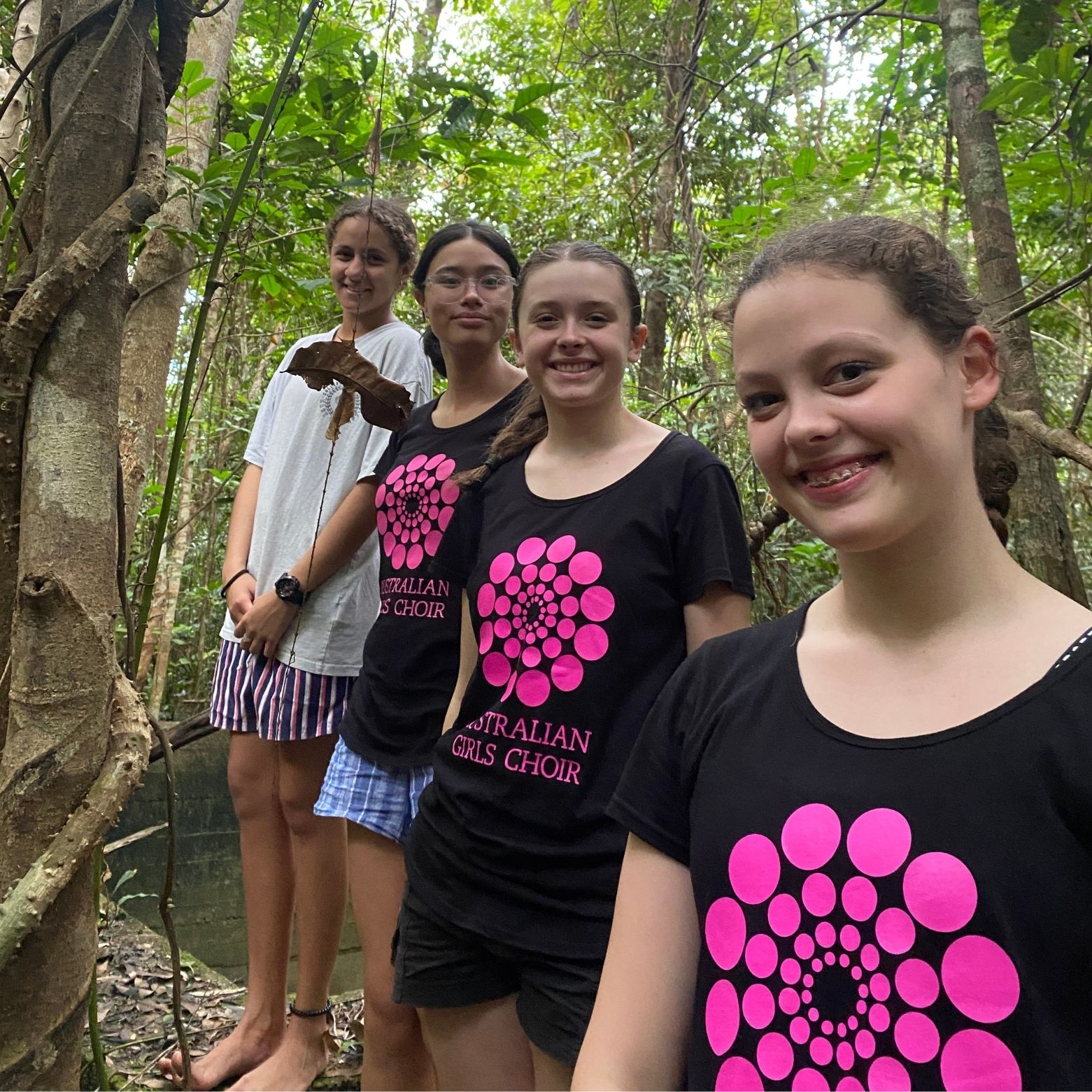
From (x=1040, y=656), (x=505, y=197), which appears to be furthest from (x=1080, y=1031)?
(x=505, y=197)

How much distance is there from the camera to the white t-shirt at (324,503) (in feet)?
6.40

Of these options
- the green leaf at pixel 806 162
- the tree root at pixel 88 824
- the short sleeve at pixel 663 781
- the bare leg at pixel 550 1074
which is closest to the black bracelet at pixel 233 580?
the tree root at pixel 88 824

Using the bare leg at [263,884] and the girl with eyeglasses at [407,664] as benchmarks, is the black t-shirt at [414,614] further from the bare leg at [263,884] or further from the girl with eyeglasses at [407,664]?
the bare leg at [263,884]

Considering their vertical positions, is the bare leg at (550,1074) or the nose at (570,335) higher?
the nose at (570,335)

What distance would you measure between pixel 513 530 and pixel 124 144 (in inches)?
27.5

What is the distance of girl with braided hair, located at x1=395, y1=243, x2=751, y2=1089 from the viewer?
1.23 meters

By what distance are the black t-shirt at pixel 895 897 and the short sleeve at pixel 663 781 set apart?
0.03 m

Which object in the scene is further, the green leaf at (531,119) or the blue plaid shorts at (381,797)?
the green leaf at (531,119)

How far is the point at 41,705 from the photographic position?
1.05m

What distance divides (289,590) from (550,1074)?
41.0 inches

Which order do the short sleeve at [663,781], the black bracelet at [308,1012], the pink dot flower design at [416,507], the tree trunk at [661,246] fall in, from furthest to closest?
the tree trunk at [661,246], the black bracelet at [308,1012], the pink dot flower design at [416,507], the short sleeve at [663,781]

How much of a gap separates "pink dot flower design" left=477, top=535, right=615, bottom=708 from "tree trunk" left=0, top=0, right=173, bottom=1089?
0.47 metres

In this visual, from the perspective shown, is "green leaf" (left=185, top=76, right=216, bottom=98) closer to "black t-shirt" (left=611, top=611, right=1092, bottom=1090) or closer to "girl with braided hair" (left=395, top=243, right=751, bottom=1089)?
"girl with braided hair" (left=395, top=243, right=751, bottom=1089)

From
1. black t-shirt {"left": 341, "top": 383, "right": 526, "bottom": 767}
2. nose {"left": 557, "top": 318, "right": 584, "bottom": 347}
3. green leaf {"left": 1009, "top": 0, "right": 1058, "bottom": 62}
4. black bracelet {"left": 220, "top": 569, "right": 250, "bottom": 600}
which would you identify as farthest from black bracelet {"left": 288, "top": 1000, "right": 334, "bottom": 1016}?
green leaf {"left": 1009, "top": 0, "right": 1058, "bottom": 62}
